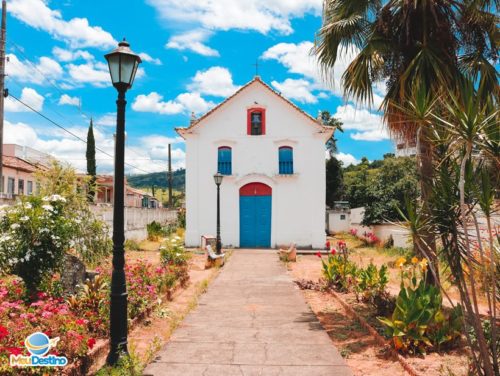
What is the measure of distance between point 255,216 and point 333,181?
19.5 m

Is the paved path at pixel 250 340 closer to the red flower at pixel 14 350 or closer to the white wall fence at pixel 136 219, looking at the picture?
the red flower at pixel 14 350

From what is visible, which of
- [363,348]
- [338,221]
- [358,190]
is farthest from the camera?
[338,221]

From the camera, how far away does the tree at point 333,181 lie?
135 feet

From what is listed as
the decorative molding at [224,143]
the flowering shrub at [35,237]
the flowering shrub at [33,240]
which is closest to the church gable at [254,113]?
the decorative molding at [224,143]

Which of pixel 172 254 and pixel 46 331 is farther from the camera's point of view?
pixel 172 254

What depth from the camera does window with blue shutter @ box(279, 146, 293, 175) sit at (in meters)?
23.1

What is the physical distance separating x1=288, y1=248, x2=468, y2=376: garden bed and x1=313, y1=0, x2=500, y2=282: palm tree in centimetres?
175

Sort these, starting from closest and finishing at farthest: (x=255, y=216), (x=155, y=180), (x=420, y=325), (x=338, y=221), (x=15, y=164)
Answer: (x=420, y=325) < (x=255, y=216) < (x=338, y=221) < (x=15, y=164) < (x=155, y=180)

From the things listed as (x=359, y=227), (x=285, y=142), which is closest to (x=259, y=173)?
(x=285, y=142)

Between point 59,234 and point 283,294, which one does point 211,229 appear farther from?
point 59,234

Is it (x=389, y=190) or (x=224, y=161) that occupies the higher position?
(x=224, y=161)

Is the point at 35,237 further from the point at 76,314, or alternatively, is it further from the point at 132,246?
the point at 132,246

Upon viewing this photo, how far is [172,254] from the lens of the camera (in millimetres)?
13383

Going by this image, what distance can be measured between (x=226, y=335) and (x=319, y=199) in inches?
635
